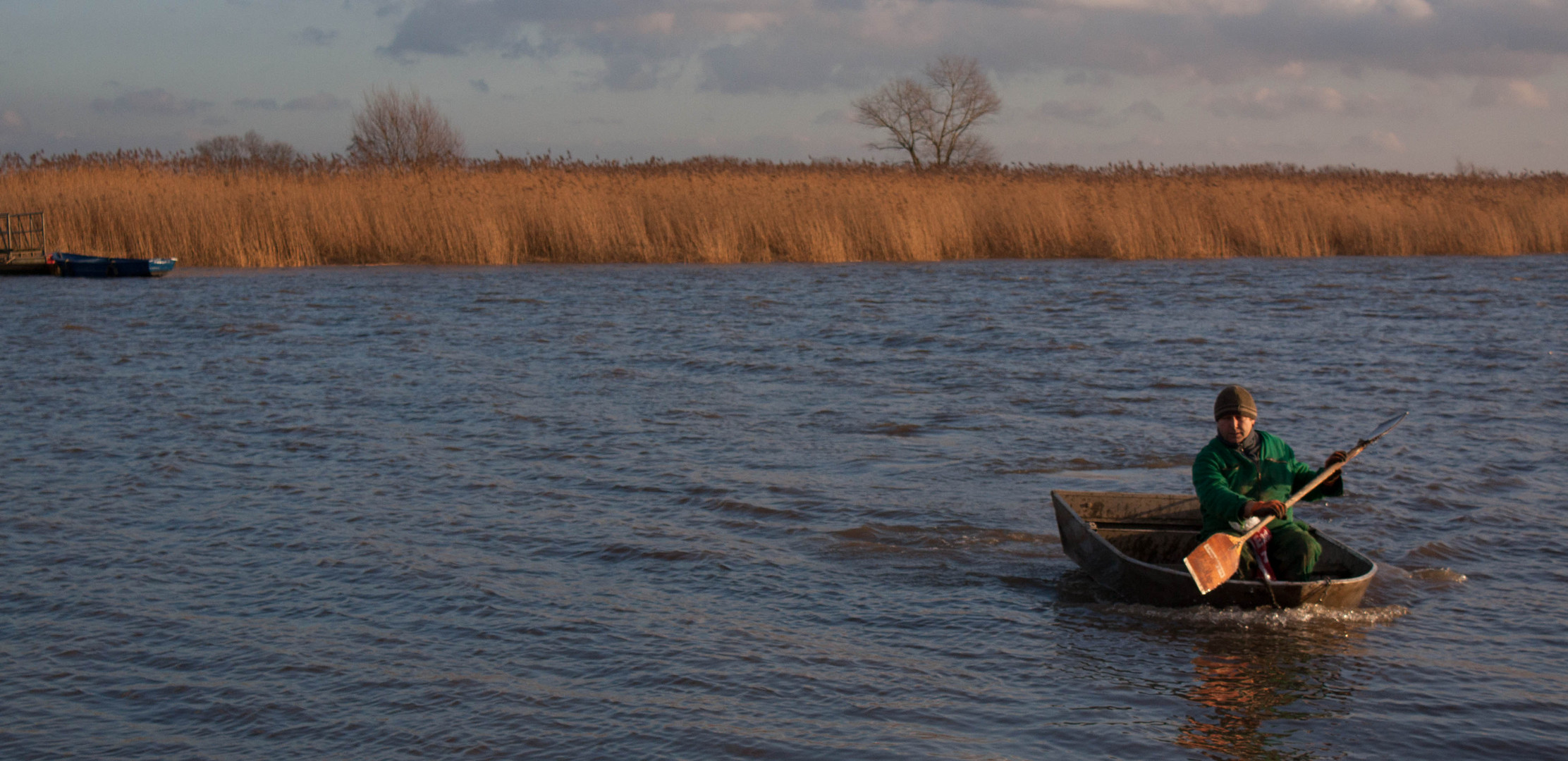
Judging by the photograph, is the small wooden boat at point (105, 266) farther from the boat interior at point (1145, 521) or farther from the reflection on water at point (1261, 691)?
the reflection on water at point (1261, 691)

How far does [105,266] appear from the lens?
2050 centimetres

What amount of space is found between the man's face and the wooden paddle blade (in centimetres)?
55

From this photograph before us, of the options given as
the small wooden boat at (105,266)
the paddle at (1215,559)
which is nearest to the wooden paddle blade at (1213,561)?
the paddle at (1215,559)

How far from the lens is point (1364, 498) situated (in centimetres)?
739

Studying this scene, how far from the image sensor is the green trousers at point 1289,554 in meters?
5.25

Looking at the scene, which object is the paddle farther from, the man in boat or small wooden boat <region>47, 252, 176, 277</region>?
small wooden boat <region>47, 252, 176, 277</region>

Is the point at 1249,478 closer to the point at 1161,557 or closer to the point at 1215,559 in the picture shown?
the point at 1215,559

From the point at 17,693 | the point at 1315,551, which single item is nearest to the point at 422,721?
the point at 17,693

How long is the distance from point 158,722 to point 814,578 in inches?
110

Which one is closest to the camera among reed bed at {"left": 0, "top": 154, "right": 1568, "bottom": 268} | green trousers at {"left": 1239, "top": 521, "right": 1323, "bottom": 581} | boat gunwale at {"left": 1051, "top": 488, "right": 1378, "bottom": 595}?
boat gunwale at {"left": 1051, "top": 488, "right": 1378, "bottom": 595}

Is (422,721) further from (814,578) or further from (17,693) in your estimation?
(814,578)

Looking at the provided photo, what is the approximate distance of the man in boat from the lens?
17.2 feet

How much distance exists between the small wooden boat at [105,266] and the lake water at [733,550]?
21.0 ft

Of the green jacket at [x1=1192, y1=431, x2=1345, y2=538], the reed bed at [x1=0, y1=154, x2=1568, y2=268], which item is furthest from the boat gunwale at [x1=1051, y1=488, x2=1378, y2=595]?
the reed bed at [x1=0, y1=154, x2=1568, y2=268]
